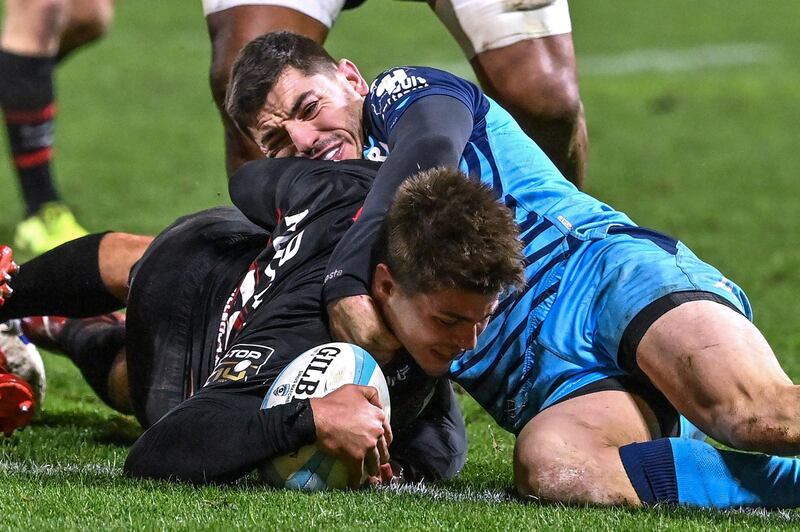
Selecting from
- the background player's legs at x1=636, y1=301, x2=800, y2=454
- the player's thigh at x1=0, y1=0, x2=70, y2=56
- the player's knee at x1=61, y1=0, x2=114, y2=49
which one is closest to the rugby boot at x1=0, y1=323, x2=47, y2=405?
the background player's legs at x1=636, y1=301, x2=800, y2=454

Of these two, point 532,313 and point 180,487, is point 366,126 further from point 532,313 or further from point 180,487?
point 180,487

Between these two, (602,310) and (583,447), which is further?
(602,310)

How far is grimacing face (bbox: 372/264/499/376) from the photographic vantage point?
3.89 metres

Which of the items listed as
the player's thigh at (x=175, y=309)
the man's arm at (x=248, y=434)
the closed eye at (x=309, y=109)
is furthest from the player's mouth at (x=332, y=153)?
the man's arm at (x=248, y=434)

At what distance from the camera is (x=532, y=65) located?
18.8 feet

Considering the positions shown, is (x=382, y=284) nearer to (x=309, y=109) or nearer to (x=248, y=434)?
(x=248, y=434)

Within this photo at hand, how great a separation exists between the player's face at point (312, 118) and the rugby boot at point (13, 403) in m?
1.10

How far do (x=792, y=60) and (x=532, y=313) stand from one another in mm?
14540

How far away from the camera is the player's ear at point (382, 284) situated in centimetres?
397

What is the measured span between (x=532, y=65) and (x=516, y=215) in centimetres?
137

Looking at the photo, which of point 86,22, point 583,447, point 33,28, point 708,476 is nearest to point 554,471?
point 583,447

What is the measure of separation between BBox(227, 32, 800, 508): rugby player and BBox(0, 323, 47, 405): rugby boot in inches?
43.0

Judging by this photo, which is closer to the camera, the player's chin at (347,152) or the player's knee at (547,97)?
the player's chin at (347,152)

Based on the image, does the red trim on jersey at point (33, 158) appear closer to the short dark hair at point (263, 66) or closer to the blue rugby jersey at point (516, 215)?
the short dark hair at point (263, 66)
